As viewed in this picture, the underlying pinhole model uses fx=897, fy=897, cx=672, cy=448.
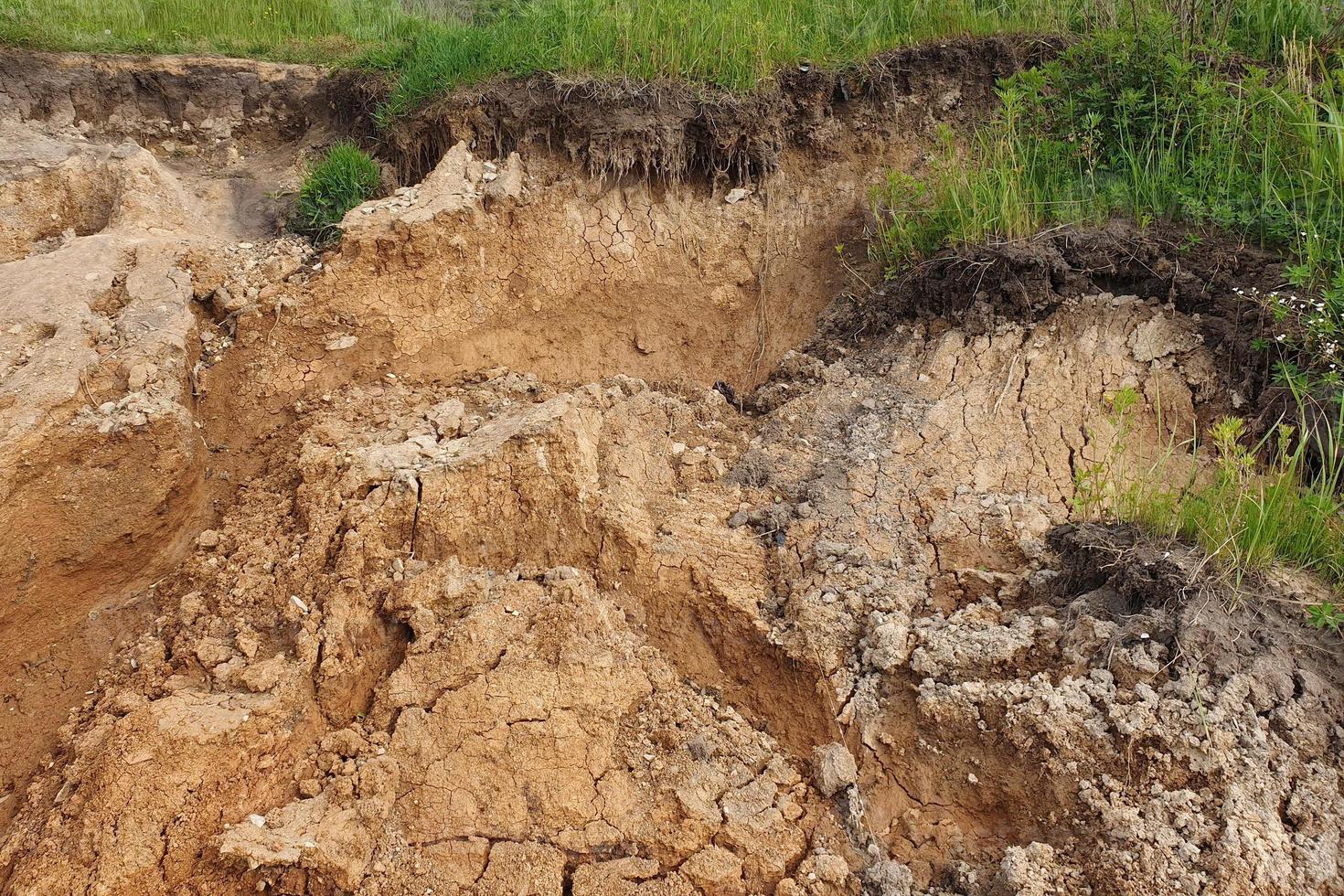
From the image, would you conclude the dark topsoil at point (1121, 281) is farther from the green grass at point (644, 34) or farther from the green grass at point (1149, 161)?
the green grass at point (644, 34)

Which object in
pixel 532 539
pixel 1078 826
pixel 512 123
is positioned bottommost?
pixel 1078 826

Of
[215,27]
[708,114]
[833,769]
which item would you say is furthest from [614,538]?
[215,27]

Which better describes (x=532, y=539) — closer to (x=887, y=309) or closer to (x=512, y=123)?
(x=887, y=309)

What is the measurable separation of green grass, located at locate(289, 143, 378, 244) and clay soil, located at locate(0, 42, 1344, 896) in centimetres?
15

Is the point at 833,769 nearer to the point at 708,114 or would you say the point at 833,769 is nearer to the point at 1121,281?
the point at 1121,281

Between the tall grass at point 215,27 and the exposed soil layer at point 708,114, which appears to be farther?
the tall grass at point 215,27

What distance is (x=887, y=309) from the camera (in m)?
4.51

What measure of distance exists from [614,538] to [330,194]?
2.63 m

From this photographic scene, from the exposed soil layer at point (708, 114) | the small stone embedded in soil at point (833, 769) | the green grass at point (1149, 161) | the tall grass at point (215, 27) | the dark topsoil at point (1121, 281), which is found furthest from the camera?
the tall grass at point (215, 27)

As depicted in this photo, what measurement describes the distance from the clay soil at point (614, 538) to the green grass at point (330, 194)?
0.49ft

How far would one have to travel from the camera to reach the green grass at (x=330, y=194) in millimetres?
4648

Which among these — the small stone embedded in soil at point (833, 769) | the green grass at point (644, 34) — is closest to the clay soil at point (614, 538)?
the small stone embedded in soil at point (833, 769)

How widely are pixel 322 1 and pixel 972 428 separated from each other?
5.42 m

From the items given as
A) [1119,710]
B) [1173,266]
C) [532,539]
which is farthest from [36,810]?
[1173,266]
